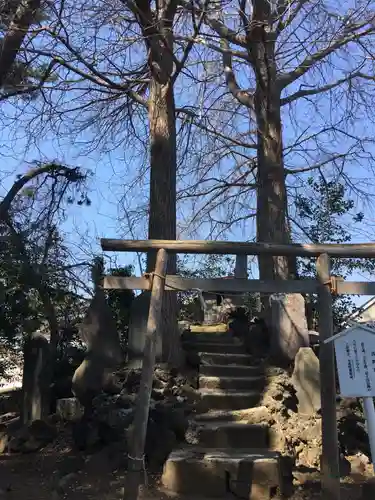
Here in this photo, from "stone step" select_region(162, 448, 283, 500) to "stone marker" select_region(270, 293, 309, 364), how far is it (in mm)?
3003

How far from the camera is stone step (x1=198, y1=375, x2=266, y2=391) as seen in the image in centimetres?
872

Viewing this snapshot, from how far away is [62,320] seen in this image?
11.0m

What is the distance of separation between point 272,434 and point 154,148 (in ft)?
15.8

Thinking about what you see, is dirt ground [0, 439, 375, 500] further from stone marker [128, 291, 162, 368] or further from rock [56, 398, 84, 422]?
stone marker [128, 291, 162, 368]

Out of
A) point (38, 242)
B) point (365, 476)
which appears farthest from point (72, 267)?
point (365, 476)

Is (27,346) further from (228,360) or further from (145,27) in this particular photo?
(145,27)

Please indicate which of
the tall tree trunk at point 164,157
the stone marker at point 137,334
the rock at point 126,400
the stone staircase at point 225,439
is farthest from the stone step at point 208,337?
the rock at point 126,400

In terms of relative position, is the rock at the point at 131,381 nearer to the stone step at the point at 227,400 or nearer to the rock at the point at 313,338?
the stone step at the point at 227,400

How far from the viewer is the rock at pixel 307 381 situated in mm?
7938

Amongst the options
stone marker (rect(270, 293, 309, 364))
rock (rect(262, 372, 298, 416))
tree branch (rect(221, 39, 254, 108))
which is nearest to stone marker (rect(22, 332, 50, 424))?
rock (rect(262, 372, 298, 416))

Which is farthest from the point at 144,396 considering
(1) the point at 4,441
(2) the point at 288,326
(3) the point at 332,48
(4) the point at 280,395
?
(3) the point at 332,48

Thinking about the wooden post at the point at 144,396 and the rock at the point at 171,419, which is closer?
the wooden post at the point at 144,396

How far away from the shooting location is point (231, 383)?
8.85m

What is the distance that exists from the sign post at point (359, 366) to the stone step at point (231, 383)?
4.61 m
